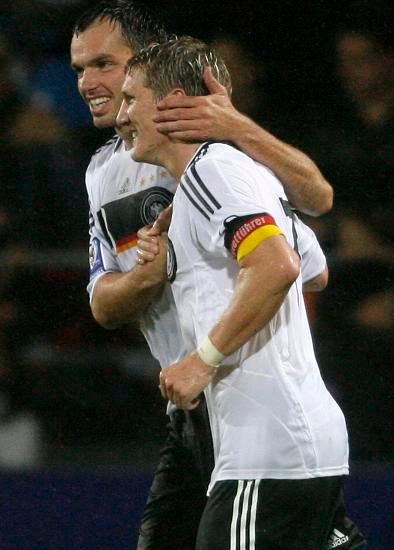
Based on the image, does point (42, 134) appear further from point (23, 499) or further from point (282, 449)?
point (282, 449)

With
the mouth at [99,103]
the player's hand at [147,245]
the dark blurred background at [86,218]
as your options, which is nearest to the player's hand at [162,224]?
the player's hand at [147,245]

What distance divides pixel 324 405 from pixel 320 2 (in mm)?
2811

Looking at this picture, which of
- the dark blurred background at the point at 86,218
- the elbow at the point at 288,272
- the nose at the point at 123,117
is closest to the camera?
the elbow at the point at 288,272

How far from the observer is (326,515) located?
226 cm

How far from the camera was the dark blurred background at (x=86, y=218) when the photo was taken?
A: 432 centimetres

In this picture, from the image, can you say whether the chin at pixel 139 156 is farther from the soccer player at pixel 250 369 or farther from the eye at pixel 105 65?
the eye at pixel 105 65

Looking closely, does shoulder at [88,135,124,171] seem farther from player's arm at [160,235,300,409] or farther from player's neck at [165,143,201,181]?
player's arm at [160,235,300,409]

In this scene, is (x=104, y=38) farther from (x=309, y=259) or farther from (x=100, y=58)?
(x=309, y=259)

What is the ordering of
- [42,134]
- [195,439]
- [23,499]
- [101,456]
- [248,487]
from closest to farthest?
[248,487] → [195,439] → [23,499] → [101,456] → [42,134]

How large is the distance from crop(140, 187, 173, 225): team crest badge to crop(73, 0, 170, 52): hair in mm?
399

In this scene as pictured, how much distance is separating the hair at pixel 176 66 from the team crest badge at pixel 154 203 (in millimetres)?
332

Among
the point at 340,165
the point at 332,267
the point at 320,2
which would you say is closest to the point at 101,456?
the point at 332,267

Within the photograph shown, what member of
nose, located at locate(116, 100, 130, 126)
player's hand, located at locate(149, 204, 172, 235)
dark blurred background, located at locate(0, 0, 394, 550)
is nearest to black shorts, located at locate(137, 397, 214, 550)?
player's hand, located at locate(149, 204, 172, 235)

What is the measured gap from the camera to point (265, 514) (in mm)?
2182
